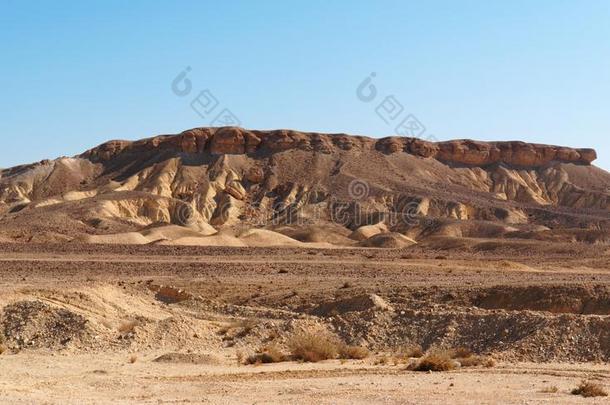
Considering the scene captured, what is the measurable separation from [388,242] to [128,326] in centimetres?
4938

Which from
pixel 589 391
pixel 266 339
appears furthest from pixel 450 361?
pixel 266 339

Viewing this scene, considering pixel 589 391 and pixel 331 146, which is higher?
pixel 331 146

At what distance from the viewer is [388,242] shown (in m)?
68.1

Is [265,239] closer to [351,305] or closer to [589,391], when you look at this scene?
[351,305]

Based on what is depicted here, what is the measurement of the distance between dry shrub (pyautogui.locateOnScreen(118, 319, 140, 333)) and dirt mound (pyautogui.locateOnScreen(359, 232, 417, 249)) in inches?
1852

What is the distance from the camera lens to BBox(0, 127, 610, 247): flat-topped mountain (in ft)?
247

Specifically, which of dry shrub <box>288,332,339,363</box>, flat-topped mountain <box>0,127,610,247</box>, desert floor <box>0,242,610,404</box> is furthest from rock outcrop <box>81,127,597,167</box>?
dry shrub <box>288,332,339,363</box>

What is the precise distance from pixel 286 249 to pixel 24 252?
17178mm

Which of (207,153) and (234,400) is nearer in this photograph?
(234,400)

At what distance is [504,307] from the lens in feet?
81.3

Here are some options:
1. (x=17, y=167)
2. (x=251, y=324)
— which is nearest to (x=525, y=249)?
(x=251, y=324)

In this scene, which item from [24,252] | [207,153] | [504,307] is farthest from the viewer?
[207,153]

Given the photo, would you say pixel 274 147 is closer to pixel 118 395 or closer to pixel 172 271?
pixel 172 271

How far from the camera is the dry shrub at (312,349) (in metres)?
17.4
